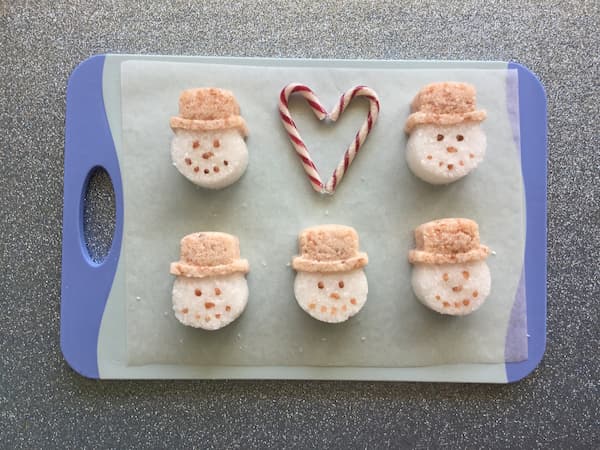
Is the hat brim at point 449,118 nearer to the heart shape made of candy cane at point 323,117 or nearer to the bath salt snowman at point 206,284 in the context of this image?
the heart shape made of candy cane at point 323,117

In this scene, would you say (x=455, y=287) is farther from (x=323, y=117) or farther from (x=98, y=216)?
(x=98, y=216)

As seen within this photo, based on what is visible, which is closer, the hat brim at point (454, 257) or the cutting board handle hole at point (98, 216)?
the hat brim at point (454, 257)

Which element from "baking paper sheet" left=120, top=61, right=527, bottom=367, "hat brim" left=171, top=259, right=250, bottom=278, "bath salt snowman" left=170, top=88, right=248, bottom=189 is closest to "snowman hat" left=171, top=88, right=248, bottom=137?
"bath salt snowman" left=170, top=88, right=248, bottom=189

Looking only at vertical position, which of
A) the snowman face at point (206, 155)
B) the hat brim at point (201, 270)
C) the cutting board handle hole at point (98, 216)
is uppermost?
the snowman face at point (206, 155)

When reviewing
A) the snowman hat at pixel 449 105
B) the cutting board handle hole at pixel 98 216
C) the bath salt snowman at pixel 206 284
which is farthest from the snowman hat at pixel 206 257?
the snowman hat at pixel 449 105

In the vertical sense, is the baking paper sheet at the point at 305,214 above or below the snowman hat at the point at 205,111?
below

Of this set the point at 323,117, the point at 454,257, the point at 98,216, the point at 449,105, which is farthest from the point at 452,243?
Result: the point at 98,216

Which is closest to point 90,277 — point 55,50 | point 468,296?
point 55,50
